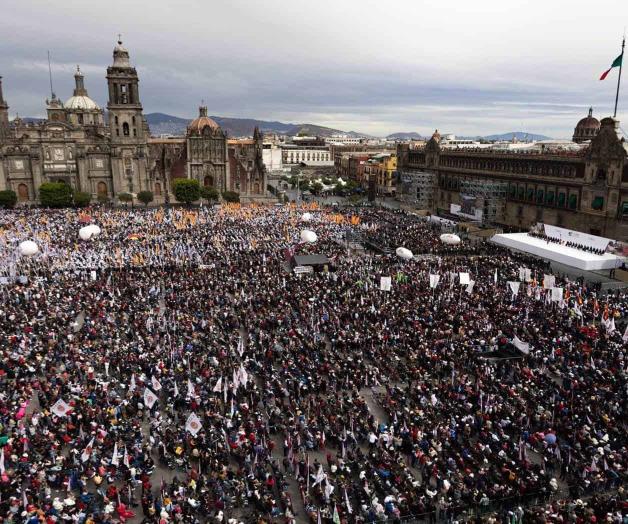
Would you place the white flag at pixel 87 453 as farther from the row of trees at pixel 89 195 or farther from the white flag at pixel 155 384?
the row of trees at pixel 89 195

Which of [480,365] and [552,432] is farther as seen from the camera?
[480,365]

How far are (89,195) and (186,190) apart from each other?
48.2 feet

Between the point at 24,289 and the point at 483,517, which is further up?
the point at 24,289

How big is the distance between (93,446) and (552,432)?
50.7 ft

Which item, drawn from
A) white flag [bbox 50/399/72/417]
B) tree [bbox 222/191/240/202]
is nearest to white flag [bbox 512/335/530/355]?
white flag [bbox 50/399/72/417]

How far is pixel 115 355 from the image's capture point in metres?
22.9

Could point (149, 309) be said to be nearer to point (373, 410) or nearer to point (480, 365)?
point (373, 410)

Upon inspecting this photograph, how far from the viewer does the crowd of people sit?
14.9 meters

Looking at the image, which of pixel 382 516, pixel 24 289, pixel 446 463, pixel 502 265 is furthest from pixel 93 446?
pixel 502 265

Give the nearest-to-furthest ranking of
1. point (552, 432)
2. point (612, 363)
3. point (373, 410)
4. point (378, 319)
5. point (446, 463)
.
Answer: point (446, 463) → point (552, 432) → point (373, 410) → point (612, 363) → point (378, 319)

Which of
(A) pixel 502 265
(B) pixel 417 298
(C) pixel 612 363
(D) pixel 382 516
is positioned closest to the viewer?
(D) pixel 382 516

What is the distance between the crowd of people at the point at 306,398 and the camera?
14.9 meters

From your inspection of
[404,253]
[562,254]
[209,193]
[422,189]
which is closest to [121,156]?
[209,193]

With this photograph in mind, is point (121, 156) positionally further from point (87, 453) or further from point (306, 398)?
point (87, 453)
